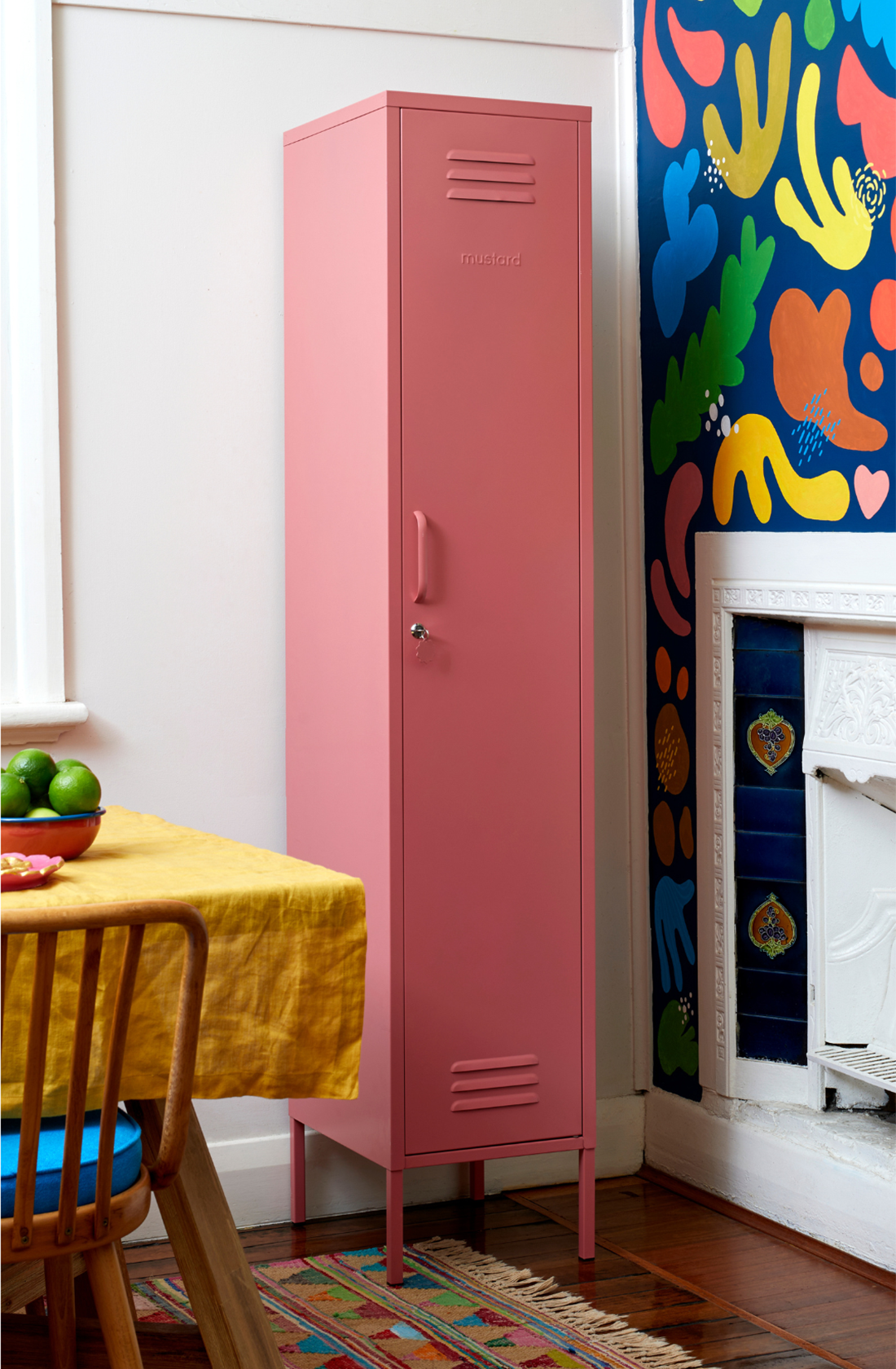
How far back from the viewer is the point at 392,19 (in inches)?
128

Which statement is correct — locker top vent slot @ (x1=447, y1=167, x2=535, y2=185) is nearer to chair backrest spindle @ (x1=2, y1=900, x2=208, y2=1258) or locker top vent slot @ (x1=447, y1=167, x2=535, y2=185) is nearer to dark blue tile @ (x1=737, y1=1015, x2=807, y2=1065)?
chair backrest spindle @ (x1=2, y1=900, x2=208, y2=1258)

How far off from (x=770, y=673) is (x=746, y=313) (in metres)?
0.75

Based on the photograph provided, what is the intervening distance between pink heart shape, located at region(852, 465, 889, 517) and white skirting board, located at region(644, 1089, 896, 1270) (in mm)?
1217

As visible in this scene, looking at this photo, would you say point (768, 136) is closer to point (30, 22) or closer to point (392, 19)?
point (392, 19)

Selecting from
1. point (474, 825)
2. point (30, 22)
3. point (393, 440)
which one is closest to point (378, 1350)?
point (474, 825)

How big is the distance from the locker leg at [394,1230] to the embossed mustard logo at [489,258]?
1.69 metres

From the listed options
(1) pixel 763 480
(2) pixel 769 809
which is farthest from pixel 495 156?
(2) pixel 769 809

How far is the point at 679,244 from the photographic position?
11.0ft

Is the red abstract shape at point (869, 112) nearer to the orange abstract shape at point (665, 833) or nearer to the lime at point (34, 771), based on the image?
the orange abstract shape at point (665, 833)

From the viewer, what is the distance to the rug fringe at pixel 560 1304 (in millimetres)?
2496

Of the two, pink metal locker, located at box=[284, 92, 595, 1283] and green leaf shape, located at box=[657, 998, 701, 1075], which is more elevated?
pink metal locker, located at box=[284, 92, 595, 1283]

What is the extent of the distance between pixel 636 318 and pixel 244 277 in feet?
2.99

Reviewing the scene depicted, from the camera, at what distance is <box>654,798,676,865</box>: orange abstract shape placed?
3.41 metres

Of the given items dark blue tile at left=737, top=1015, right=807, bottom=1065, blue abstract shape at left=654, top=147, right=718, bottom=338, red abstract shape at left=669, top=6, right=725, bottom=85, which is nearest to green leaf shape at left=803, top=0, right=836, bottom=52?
red abstract shape at left=669, top=6, right=725, bottom=85
